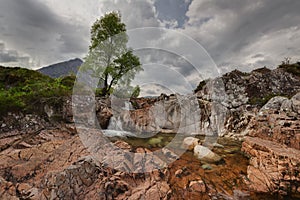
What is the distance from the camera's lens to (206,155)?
855 centimetres

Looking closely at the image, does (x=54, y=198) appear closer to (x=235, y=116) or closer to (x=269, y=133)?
(x=269, y=133)

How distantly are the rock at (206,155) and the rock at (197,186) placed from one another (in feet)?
7.50

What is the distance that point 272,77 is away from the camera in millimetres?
21203

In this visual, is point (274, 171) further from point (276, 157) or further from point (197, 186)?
point (197, 186)

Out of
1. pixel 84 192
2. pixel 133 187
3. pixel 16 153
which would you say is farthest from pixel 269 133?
pixel 16 153

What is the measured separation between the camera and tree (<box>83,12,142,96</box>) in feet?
61.6

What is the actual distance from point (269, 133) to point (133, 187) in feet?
27.1

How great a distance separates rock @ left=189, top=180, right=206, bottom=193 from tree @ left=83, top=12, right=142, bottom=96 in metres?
14.2

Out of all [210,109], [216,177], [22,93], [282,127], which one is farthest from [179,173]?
[22,93]

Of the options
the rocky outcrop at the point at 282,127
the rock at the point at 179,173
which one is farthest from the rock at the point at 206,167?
the rocky outcrop at the point at 282,127

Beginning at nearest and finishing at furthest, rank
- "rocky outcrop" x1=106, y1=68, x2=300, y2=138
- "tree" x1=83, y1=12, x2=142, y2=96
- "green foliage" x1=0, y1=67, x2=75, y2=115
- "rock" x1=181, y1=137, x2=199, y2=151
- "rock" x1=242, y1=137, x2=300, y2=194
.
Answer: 1. "rock" x1=242, y1=137, x2=300, y2=194
2. "rock" x1=181, y1=137, x2=199, y2=151
3. "green foliage" x1=0, y1=67, x2=75, y2=115
4. "rocky outcrop" x1=106, y1=68, x2=300, y2=138
5. "tree" x1=83, y1=12, x2=142, y2=96

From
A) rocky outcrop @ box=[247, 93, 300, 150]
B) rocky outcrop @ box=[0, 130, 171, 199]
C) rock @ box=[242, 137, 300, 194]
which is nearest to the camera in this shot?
rocky outcrop @ box=[0, 130, 171, 199]

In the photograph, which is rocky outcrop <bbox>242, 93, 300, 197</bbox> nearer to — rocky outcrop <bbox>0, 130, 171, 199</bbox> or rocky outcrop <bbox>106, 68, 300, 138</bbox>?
rocky outcrop <bbox>0, 130, 171, 199</bbox>

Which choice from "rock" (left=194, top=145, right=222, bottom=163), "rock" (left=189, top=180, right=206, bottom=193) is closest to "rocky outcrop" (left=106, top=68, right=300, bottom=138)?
"rock" (left=194, top=145, right=222, bottom=163)
